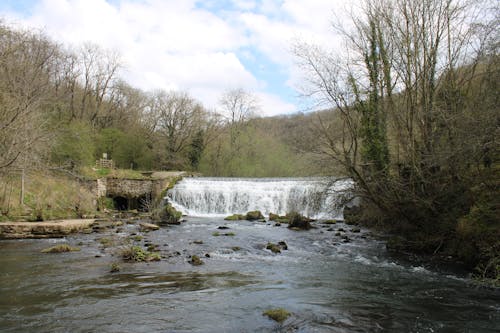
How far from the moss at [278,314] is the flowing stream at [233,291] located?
0.11 meters

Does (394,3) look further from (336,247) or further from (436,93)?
(336,247)

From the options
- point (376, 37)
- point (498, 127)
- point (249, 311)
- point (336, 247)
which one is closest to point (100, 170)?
point (336, 247)

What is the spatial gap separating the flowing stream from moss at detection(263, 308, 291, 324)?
0.37 feet

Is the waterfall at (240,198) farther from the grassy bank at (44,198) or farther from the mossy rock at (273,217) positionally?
the grassy bank at (44,198)

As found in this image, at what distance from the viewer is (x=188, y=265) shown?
29.9 ft

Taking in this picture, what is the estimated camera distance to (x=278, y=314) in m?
5.60

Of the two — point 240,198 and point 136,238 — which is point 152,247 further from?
point 240,198

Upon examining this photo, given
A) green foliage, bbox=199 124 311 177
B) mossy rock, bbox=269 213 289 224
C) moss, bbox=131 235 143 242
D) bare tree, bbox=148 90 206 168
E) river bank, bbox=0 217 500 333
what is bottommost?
river bank, bbox=0 217 500 333

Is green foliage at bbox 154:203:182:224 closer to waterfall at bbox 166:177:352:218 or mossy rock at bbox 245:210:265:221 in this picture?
mossy rock at bbox 245:210:265:221

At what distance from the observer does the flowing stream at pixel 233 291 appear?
5.33 metres

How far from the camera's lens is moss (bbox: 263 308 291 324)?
5517 millimetres

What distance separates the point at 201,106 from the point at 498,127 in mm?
33660

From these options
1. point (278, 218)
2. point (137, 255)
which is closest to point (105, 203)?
point (278, 218)

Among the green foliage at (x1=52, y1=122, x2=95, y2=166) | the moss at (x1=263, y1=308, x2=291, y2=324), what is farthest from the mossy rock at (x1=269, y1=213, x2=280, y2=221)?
the moss at (x1=263, y1=308, x2=291, y2=324)
